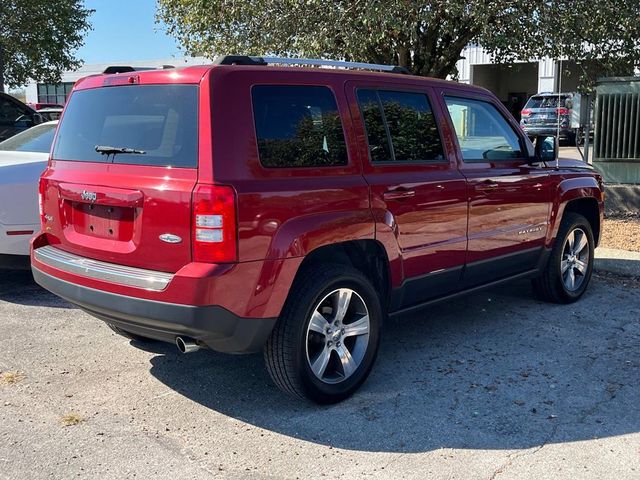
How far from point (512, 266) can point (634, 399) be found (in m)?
1.57

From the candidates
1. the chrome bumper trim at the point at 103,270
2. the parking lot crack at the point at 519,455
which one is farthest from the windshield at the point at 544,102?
the chrome bumper trim at the point at 103,270

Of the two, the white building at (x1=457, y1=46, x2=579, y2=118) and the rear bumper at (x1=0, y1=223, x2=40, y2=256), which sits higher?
the white building at (x1=457, y1=46, x2=579, y2=118)

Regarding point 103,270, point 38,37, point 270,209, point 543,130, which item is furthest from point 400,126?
point 543,130

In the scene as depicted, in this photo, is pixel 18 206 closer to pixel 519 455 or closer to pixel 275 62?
pixel 275 62

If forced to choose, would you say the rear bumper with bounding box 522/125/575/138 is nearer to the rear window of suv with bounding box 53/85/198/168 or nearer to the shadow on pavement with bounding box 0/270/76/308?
the shadow on pavement with bounding box 0/270/76/308

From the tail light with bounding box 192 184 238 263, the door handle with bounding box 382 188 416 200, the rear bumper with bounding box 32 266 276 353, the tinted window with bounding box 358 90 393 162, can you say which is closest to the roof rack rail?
the tinted window with bounding box 358 90 393 162

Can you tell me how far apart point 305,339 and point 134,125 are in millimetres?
1546

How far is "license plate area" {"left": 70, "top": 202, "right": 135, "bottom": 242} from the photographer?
12.2ft

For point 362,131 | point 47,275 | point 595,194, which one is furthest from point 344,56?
point 47,275

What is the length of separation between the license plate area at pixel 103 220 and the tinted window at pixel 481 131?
8.10ft

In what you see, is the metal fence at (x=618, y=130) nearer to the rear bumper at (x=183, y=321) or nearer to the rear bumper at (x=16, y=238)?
the rear bumper at (x=16, y=238)

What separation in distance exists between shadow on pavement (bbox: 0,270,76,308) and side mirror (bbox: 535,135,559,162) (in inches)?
167

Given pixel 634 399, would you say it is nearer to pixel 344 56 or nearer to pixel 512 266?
pixel 512 266

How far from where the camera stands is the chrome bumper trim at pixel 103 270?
3.55 meters
